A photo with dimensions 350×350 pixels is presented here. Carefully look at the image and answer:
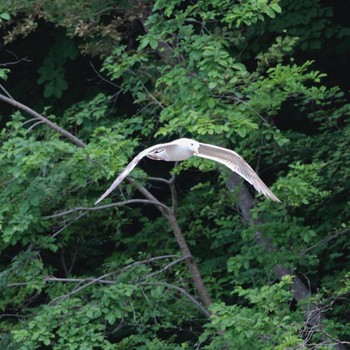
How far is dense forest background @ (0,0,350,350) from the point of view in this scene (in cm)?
1066

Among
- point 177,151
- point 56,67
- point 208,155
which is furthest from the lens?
point 56,67

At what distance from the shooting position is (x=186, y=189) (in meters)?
13.0

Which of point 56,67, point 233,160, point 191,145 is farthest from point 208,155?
point 56,67

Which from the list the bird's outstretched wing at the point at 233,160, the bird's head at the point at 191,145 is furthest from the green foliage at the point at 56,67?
the bird's head at the point at 191,145

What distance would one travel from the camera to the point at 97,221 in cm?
1226

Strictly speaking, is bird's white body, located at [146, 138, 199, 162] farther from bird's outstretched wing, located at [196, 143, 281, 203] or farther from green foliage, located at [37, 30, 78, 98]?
green foliage, located at [37, 30, 78, 98]

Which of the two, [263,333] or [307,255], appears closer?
[263,333]

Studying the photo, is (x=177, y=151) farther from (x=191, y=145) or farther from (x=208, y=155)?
(x=208, y=155)

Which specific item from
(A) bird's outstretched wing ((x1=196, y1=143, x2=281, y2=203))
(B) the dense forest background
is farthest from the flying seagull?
(B) the dense forest background

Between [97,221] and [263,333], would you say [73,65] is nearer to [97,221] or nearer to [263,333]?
[97,221]

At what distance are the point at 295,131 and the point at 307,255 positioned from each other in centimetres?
190

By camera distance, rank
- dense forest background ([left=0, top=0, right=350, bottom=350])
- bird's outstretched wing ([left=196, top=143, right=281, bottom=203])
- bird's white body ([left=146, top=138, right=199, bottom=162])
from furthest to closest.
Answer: dense forest background ([left=0, top=0, right=350, bottom=350]) → bird's outstretched wing ([left=196, top=143, right=281, bottom=203]) → bird's white body ([left=146, top=138, right=199, bottom=162])

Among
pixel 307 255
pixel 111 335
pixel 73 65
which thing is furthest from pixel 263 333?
pixel 73 65

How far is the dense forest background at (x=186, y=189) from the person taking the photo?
10.7 m
